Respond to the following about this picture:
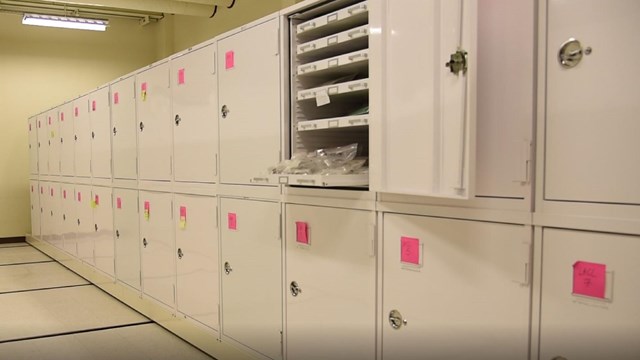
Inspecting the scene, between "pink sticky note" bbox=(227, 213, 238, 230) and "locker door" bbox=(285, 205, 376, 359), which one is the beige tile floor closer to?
"pink sticky note" bbox=(227, 213, 238, 230)

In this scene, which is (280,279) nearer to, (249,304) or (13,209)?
(249,304)

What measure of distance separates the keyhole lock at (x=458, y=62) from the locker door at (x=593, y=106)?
9.1 inches

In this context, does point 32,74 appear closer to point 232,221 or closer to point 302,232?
point 232,221

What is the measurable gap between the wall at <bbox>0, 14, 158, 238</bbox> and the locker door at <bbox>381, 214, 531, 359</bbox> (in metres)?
7.76

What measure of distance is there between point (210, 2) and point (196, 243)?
3895mm

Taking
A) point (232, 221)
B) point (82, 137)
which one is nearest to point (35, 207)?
point (82, 137)

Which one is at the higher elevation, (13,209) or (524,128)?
(524,128)

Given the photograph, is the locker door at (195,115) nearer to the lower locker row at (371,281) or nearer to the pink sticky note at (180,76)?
the pink sticky note at (180,76)

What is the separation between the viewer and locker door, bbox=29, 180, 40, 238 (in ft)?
24.7

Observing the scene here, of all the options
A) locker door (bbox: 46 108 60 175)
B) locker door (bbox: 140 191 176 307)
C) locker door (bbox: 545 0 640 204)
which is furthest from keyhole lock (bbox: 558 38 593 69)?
locker door (bbox: 46 108 60 175)

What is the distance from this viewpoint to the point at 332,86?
221 cm

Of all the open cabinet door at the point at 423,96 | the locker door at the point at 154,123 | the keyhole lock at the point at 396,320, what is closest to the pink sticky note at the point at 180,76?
the locker door at the point at 154,123

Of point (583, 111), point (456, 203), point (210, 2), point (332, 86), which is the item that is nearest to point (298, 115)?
point (332, 86)

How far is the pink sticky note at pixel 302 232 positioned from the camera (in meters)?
2.43
